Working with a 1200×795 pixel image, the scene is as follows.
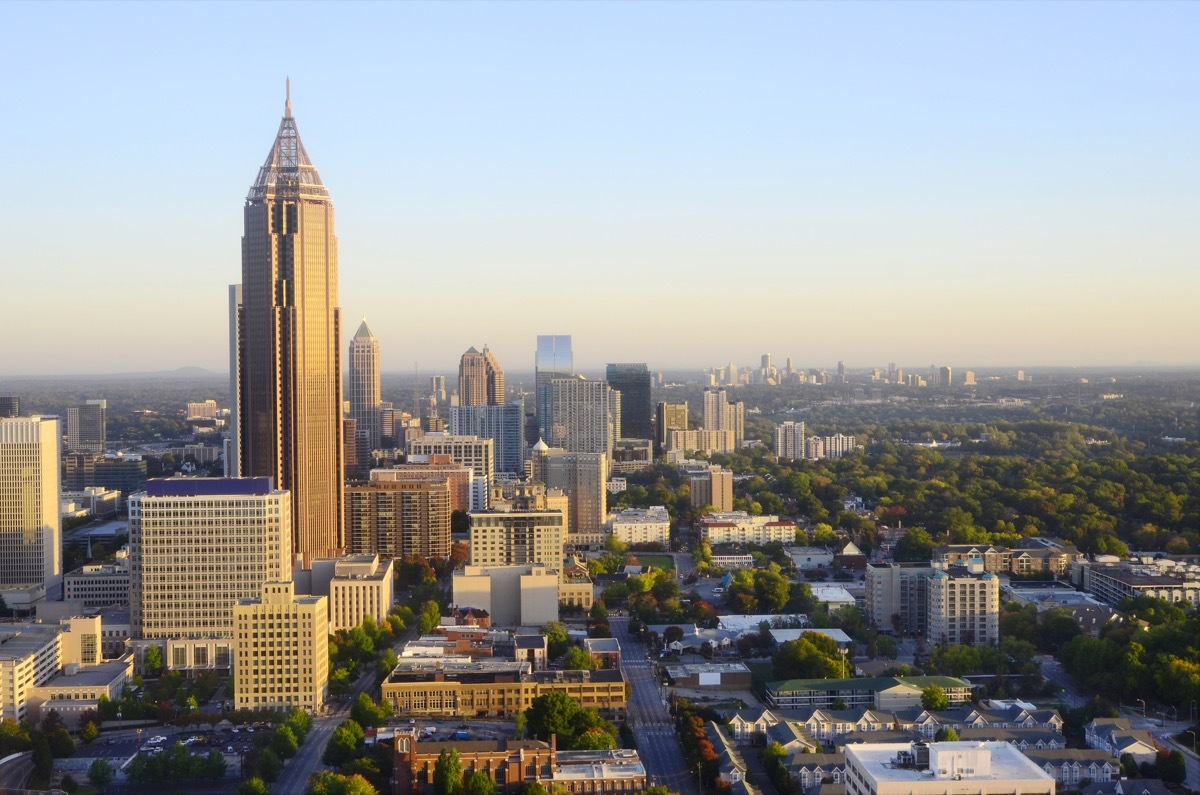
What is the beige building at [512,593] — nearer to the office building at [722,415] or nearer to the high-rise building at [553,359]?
the high-rise building at [553,359]

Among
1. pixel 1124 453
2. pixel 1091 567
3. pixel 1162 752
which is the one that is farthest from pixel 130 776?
pixel 1124 453

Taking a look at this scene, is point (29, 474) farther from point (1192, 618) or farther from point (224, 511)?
point (1192, 618)

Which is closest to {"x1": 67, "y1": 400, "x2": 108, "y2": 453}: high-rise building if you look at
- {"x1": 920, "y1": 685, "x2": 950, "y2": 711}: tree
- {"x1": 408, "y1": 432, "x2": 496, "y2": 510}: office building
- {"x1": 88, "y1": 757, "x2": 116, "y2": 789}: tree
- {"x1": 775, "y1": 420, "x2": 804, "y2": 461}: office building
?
{"x1": 408, "y1": 432, "x2": 496, "y2": 510}: office building

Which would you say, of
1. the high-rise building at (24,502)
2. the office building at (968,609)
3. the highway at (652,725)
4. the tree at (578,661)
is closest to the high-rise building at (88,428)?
the high-rise building at (24,502)

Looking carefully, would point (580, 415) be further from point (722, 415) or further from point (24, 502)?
point (24, 502)

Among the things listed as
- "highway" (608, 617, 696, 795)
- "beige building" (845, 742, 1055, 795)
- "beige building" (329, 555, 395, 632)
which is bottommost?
"highway" (608, 617, 696, 795)

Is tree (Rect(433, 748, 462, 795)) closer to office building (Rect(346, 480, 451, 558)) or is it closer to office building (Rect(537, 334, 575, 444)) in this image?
office building (Rect(346, 480, 451, 558))
